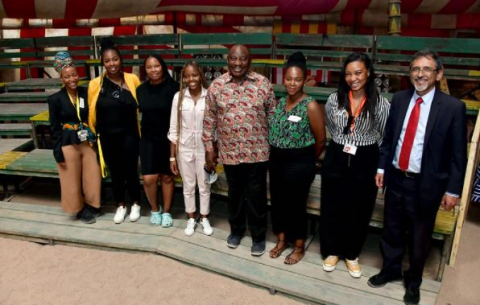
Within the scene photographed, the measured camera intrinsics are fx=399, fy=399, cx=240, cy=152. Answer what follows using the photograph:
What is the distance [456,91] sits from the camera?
363 inches

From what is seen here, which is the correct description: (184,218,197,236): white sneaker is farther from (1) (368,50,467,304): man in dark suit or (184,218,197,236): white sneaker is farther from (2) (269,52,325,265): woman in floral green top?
(1) (368,50,467,304): man in dark suit

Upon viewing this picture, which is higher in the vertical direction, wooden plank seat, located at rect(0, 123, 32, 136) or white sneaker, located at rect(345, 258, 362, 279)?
wooden plank seat, located at rect(0, 123, 32, 136)

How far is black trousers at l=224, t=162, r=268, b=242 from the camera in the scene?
3.25 metres

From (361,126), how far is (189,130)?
145 cm

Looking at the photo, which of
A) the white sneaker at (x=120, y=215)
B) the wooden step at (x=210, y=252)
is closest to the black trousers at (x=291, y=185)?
the wooden step at (x=210, y=252)

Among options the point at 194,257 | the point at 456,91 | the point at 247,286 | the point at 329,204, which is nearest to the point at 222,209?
the point at 194,257

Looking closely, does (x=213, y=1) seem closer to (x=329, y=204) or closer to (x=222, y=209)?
(x=222, y=209)

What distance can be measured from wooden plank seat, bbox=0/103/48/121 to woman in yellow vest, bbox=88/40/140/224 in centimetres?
246

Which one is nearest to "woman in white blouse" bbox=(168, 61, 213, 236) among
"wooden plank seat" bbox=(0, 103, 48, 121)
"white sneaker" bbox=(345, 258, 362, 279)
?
"white sneaker" bbox=(345, 258, 362, 279)

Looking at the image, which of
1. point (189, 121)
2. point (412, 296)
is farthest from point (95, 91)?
point (412, 296)

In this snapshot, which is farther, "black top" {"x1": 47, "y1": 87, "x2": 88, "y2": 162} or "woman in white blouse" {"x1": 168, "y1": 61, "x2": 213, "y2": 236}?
"black top" {"x1": 47, "y1": 87, "x2": 88, "y2": 162}

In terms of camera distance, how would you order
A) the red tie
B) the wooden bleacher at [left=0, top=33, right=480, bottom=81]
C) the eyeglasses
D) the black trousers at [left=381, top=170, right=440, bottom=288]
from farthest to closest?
the wooden bleacher at [left=0, top=33, right=480, bottom=81] < the black trousers at [left=381, top=170, right=440, bottom=288] < the red tie < the eyeglasses

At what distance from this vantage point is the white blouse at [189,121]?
3.41 m

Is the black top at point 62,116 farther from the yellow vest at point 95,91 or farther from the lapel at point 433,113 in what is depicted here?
the lapel at point 433,113
